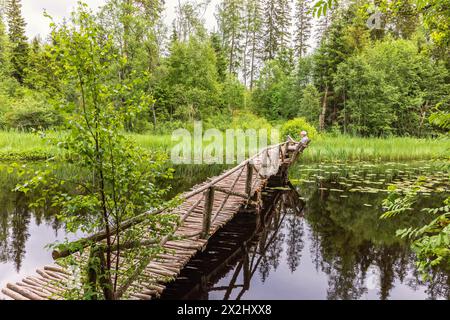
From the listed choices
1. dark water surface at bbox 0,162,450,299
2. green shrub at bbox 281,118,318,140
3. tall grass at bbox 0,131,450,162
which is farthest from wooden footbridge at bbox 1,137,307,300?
green shrub at bbox 281,118,318,140

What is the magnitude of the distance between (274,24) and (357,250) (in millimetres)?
34806

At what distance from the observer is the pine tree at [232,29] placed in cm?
3403

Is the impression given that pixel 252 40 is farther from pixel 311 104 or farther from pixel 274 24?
pixel 311 104

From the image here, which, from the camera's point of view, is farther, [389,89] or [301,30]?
[301,30]

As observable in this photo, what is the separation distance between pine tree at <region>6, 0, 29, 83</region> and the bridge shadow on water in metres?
28.6

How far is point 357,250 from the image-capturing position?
600 cm

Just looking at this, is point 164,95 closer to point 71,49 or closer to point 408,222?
point 408,222

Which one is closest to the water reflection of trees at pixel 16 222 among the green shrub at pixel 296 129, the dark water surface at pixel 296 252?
the dark water surface at pixel 296 252

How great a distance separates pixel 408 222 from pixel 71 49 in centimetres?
759

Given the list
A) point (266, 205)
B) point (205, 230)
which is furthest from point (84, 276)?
point (266, 205)

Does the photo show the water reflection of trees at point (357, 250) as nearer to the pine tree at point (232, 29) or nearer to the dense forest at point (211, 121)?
the dense forest at point (211, 121)

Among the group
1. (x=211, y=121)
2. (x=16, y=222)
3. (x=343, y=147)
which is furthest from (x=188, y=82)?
(x=16, y=222)

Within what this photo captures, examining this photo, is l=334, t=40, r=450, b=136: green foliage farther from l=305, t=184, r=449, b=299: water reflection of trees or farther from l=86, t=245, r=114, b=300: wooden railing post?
l=86, t=245, r=114, b=300: wooden railing post

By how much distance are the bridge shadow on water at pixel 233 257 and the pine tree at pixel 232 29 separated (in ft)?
93.7
